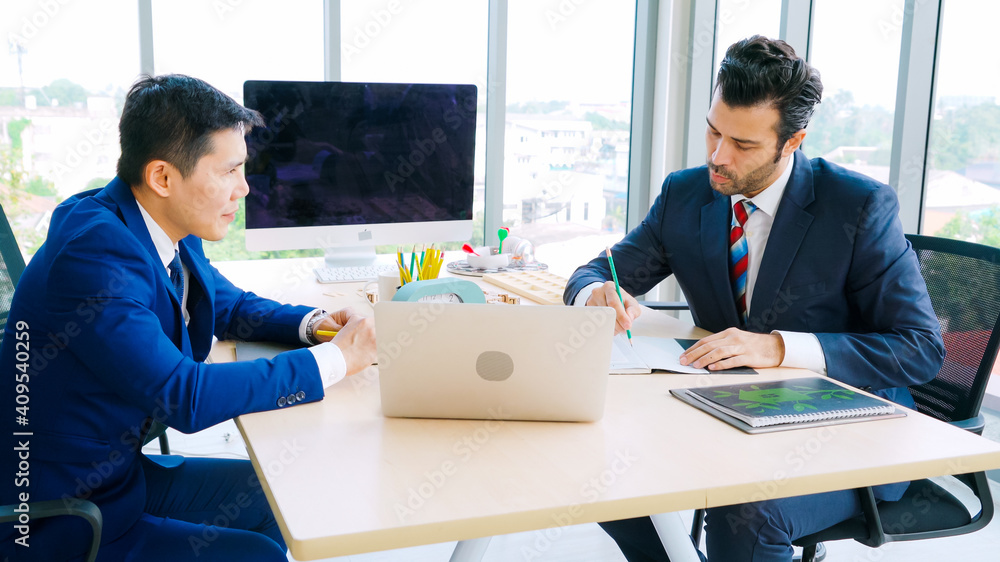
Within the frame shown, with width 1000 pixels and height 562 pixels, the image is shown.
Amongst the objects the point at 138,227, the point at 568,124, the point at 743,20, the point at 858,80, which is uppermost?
the point at 743,20

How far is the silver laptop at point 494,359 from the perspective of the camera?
108 centimetres

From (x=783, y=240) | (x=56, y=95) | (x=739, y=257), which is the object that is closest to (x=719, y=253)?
(x=739, y=257)

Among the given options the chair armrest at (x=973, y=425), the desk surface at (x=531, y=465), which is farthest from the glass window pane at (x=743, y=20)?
the desk surface at (x=531, y=465)

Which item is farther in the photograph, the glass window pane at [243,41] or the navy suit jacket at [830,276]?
the glass window pane at [243,41]

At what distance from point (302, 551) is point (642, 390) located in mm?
712

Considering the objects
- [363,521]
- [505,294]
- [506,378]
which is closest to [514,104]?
[505,294]

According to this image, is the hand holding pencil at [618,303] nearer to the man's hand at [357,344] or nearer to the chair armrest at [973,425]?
the man's hand at [357,344]

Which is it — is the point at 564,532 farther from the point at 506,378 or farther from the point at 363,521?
the point at 363,521

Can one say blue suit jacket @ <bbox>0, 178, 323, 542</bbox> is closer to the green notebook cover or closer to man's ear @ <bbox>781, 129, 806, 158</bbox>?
the green notebook cover

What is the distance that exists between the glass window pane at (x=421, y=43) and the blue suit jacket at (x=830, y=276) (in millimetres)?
1727

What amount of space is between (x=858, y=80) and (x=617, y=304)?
1.87 meters

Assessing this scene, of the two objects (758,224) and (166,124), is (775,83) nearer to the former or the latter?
(758,224)

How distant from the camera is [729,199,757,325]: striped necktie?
70.7 inches

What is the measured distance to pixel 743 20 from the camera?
3594 millimetres
